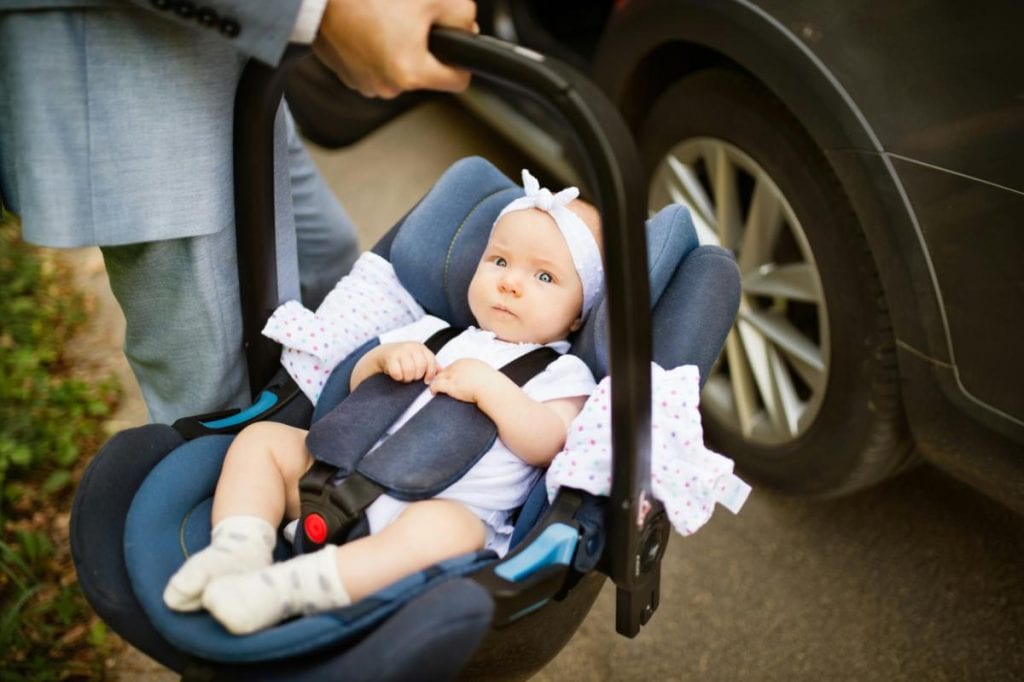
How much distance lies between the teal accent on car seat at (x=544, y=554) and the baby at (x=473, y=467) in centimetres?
14

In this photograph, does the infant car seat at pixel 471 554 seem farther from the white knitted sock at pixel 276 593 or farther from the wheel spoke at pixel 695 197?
the wheel spoke at pixel 695 197

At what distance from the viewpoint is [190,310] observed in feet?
5.42

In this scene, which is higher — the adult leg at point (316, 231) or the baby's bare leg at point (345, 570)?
the baby's bare leg at point (345, 570)

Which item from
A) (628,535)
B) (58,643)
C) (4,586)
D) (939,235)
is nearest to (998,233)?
(939,235)

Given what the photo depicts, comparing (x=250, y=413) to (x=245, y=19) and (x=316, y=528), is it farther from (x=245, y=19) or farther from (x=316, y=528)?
(x=245, y=19)

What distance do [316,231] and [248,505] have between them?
3.38ft

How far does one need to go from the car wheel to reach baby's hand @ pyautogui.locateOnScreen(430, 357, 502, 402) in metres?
0.85

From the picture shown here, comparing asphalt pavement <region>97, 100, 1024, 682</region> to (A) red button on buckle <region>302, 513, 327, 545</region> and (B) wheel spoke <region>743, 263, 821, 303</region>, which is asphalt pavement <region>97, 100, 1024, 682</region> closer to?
(B) wheel spoke <region>743, 263, 821, 303</region>

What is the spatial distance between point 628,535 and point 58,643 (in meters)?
1.62

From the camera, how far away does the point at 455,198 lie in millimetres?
1843

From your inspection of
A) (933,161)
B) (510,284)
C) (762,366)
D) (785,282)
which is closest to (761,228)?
(785,282)

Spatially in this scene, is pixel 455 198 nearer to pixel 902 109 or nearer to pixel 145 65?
pixel 145 65

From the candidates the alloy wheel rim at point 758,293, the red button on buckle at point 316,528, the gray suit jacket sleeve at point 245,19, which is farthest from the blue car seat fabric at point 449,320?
the gray suit jacket sleeve at point 245,19

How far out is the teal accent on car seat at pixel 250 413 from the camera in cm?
159
